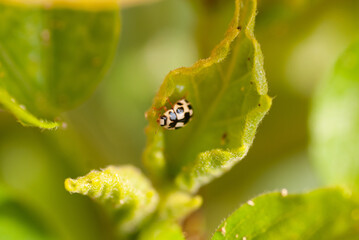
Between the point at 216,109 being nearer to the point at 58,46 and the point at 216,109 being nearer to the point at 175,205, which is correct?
the point at 175,205

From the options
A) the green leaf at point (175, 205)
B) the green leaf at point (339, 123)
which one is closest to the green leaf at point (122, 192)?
the green leaf at point (175, 205)

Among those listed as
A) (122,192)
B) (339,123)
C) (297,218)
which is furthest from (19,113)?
(339,123)

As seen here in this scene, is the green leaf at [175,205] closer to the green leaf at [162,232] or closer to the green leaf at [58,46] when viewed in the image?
the green leaf at [162,232]

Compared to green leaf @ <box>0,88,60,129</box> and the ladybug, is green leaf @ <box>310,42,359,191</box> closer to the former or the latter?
the ladybug

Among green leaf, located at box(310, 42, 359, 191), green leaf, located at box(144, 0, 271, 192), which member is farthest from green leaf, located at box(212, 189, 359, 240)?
green leaf, located at box(310, 42, 359, 191)

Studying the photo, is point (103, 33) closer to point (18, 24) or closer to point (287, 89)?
point (18, 24)

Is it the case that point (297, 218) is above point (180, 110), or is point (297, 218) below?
below
